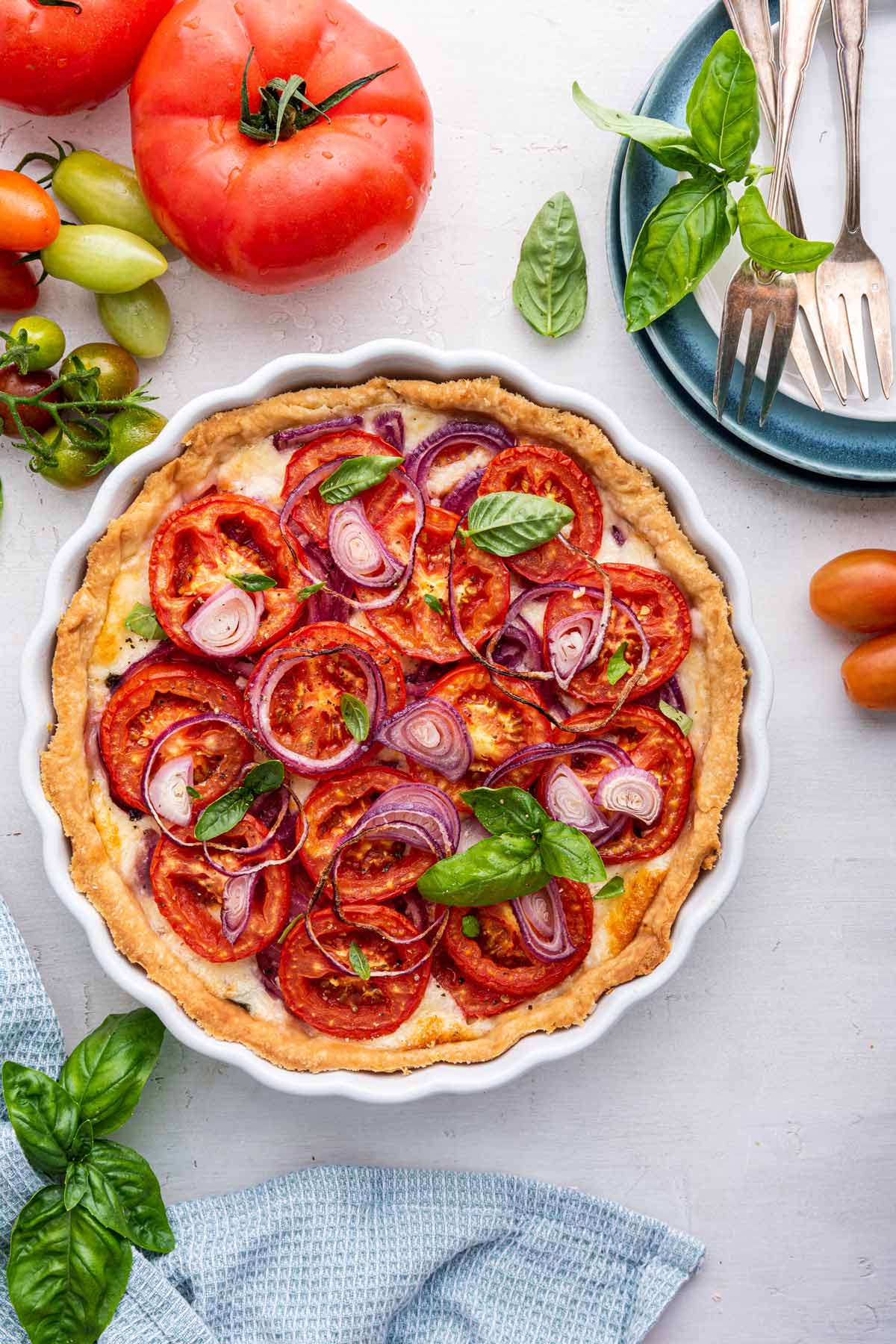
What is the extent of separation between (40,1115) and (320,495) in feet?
5.15

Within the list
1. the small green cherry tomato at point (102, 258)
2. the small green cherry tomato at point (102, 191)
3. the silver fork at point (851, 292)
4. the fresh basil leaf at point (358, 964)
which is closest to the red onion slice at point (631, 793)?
the fresh basil leaf at point (358, 964)

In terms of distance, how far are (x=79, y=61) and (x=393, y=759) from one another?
69.9 inches

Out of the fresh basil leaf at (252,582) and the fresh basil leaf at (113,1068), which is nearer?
the fresh basil leaf at (252,582)

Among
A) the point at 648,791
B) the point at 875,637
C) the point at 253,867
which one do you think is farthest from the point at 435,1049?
the point at 875,637

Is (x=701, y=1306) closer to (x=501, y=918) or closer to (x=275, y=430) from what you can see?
(x=501, y=918)

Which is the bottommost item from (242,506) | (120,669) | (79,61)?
(120,669)

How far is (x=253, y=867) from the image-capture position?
270cm

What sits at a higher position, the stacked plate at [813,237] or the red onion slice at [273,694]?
the stacked plate at [813,237]

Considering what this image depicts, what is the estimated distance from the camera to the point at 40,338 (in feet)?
9.44

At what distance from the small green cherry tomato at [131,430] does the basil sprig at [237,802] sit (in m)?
0.88

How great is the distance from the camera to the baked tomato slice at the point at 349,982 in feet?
8.95

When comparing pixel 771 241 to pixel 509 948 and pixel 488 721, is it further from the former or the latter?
pixel 509 948

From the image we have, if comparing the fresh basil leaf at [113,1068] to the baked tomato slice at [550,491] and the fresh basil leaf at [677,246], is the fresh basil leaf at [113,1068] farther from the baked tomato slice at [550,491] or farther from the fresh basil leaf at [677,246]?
the fresh basil leaf at [677,246]

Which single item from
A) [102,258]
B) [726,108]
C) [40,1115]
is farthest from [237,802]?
[726,108]
